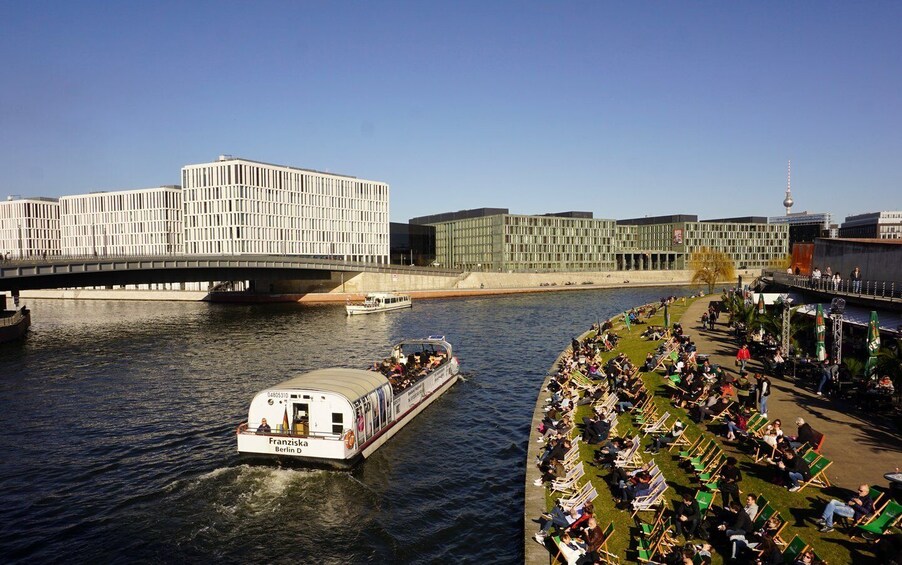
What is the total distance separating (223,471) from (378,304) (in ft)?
235

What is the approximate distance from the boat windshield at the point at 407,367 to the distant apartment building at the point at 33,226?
200536 millimetres

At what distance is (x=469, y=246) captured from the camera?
636ft

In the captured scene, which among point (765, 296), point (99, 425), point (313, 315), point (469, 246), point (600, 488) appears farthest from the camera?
point (469, 246)

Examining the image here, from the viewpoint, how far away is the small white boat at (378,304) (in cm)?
9119

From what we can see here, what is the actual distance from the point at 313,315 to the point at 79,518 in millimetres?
71478

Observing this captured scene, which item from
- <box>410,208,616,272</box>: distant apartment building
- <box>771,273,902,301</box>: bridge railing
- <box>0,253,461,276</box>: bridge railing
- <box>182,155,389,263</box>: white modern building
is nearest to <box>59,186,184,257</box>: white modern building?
<box>182,155,389,263</box>: white modern building

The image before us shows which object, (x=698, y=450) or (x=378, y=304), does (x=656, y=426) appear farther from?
(x=378, y=304)

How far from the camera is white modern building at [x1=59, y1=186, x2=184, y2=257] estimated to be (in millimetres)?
168875

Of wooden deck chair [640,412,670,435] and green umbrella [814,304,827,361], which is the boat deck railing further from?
green umbrella [814,304,827,361]

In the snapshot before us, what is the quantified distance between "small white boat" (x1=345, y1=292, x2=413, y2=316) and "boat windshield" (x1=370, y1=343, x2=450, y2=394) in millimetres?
49045

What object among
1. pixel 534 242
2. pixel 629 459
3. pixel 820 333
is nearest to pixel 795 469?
pixel 629 459

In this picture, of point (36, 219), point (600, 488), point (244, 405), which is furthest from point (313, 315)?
point (36, 219)

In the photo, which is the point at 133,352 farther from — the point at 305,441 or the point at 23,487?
the point at 305,441

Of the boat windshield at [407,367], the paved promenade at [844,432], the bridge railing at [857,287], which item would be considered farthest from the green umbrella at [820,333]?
the boat windshield at [407,367]
